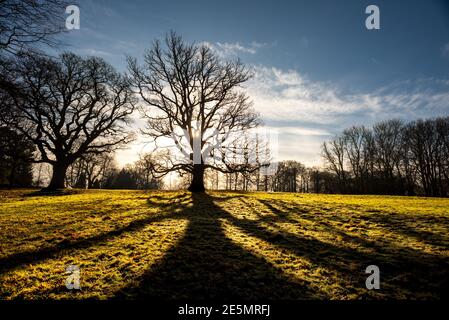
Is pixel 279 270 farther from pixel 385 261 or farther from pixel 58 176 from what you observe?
pixel 58 176

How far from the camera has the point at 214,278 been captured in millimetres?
5297

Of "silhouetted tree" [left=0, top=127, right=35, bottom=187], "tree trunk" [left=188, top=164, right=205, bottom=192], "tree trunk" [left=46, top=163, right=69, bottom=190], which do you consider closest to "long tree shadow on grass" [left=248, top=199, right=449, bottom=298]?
"tree trunk" [left=188, top=164, right=205, bottom=192]

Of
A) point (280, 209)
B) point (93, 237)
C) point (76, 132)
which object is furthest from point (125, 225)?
point (76, 132)

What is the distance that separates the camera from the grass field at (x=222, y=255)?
15.7ft

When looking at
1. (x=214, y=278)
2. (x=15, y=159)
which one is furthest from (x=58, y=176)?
(x=214, y=278)

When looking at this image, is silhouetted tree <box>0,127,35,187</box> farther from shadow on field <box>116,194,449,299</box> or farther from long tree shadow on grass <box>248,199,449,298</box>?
long tree shadow on grass <box>248,199,449,298</box>

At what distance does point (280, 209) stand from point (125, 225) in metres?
8.21

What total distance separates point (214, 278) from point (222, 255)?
1300mm

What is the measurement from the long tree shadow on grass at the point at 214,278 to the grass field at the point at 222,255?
2cm

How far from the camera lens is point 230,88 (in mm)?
22250

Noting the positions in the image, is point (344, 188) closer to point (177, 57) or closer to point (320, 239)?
point (177, 57)

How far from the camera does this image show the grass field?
4793mm

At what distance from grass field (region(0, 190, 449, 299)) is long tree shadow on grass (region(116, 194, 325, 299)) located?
0.02 m
